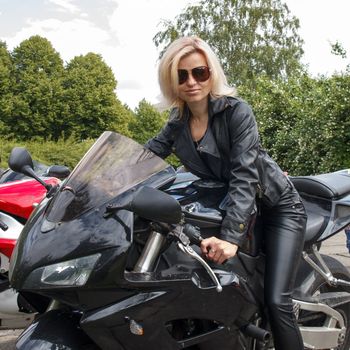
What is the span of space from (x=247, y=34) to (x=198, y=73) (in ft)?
105

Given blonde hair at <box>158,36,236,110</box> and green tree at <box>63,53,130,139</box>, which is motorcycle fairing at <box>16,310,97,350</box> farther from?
green tree at <box>63,53,130,139</box>

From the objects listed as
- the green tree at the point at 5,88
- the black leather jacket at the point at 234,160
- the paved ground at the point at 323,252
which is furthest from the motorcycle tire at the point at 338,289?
the green tree at the point at 5,88

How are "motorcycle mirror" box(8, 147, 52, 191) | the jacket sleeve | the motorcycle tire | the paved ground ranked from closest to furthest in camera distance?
the jacket sleeve, "motorcycle mirror" box(8, 147, 52, 191), the motorcycle tire, the paved ground

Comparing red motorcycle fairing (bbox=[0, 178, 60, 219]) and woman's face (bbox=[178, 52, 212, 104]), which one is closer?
woman's face (bbox=[178, 52, 212, 104])

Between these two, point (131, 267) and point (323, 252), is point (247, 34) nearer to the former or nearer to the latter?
point (323, 252)

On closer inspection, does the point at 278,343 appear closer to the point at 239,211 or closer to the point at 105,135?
the point at 239,211

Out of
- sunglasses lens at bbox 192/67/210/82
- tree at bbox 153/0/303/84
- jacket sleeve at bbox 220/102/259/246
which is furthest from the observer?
tree at bbox 153/0/303/84

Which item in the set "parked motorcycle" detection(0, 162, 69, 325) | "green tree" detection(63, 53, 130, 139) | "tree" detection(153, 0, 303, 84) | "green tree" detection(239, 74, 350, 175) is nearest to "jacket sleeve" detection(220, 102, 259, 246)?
"parked motorcycle" detection(0, 162, 69, 325)

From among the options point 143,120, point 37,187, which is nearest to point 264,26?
point 143,120

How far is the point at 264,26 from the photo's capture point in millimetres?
34156

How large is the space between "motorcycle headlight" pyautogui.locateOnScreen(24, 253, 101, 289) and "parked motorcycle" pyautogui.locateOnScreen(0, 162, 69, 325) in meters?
1.33

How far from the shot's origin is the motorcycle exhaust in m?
2.53

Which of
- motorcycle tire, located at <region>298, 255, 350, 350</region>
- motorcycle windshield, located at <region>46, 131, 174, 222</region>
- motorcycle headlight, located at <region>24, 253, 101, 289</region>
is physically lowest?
motorcycle tire, located at <region>298, 255, 350, 350</region>

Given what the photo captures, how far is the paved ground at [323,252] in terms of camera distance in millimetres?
3880
